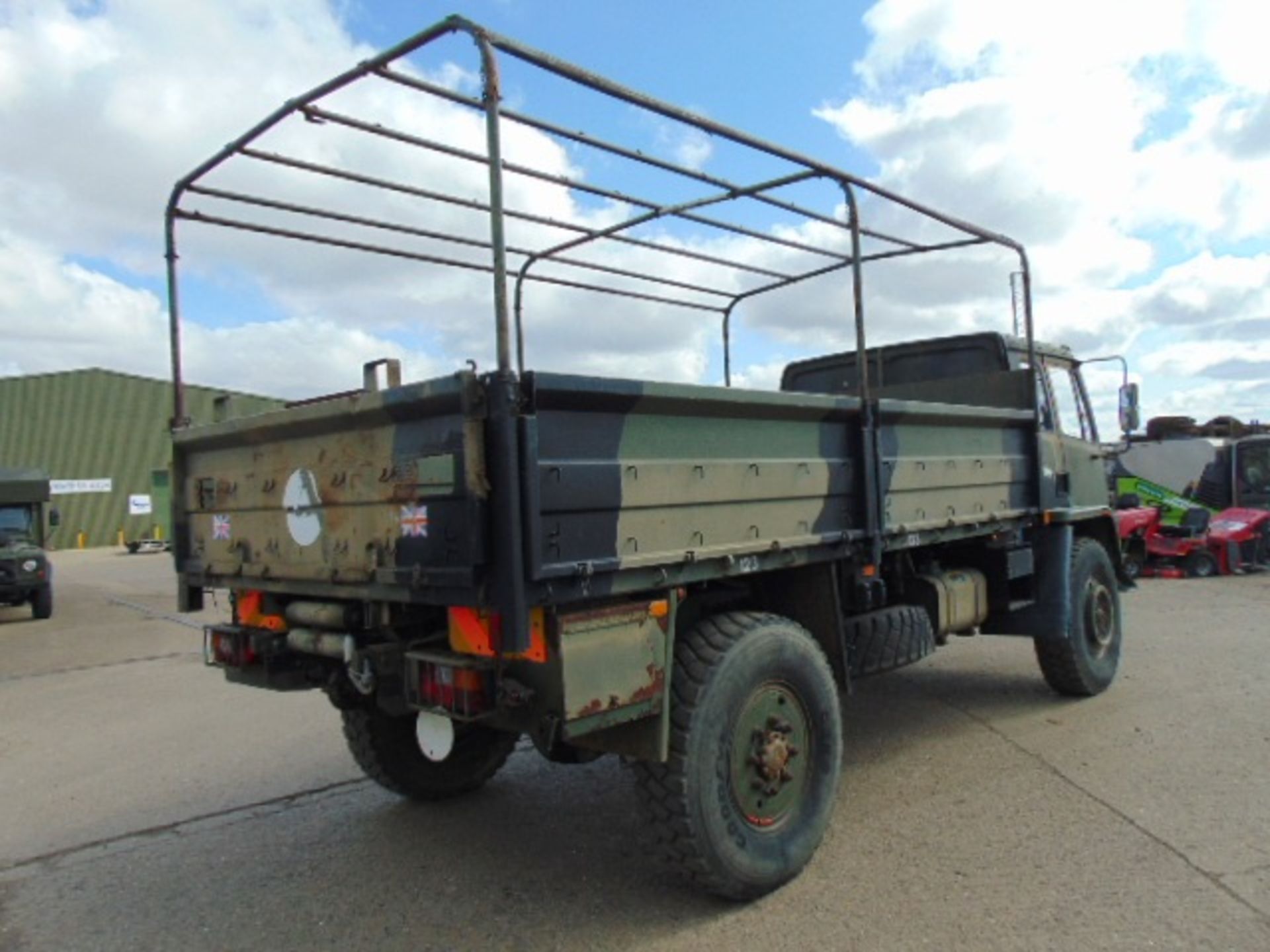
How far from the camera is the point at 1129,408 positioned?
262 inches

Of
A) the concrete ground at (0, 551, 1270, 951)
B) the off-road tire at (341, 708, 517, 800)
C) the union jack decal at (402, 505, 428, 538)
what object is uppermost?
the union jack decal at (402, 505, 428, 538)

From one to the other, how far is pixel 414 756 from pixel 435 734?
131cm

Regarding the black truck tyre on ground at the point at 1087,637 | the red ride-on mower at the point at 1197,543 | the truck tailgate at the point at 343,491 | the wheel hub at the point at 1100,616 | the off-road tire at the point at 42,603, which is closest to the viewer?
the truck tailgate at the point at 343,491

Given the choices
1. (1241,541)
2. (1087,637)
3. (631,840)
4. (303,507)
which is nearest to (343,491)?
(303,507)

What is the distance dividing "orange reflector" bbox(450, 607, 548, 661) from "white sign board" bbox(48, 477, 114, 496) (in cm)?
4198

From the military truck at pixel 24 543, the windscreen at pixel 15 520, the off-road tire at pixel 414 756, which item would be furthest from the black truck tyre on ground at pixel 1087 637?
the windscreen at pixel 15 520

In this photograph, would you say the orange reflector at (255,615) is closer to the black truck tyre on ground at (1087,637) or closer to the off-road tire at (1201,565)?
the black truck tyre on ground at (1087,637)

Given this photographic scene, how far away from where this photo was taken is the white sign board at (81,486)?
3906 centimetres

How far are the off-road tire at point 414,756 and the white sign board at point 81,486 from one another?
132 ft

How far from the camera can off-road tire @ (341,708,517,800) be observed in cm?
454

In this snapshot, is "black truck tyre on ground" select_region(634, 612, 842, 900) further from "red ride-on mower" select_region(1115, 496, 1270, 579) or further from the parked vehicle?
the parked vehicle

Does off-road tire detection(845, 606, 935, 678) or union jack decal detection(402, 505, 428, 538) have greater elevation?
union jack decal detection(402, 505, 428, 538)

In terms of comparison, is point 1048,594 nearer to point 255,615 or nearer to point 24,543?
point 255,615

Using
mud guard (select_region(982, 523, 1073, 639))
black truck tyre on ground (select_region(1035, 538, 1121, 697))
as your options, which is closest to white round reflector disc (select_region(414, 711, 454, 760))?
mud guard (select_region(982, 523, 1073, 639))
